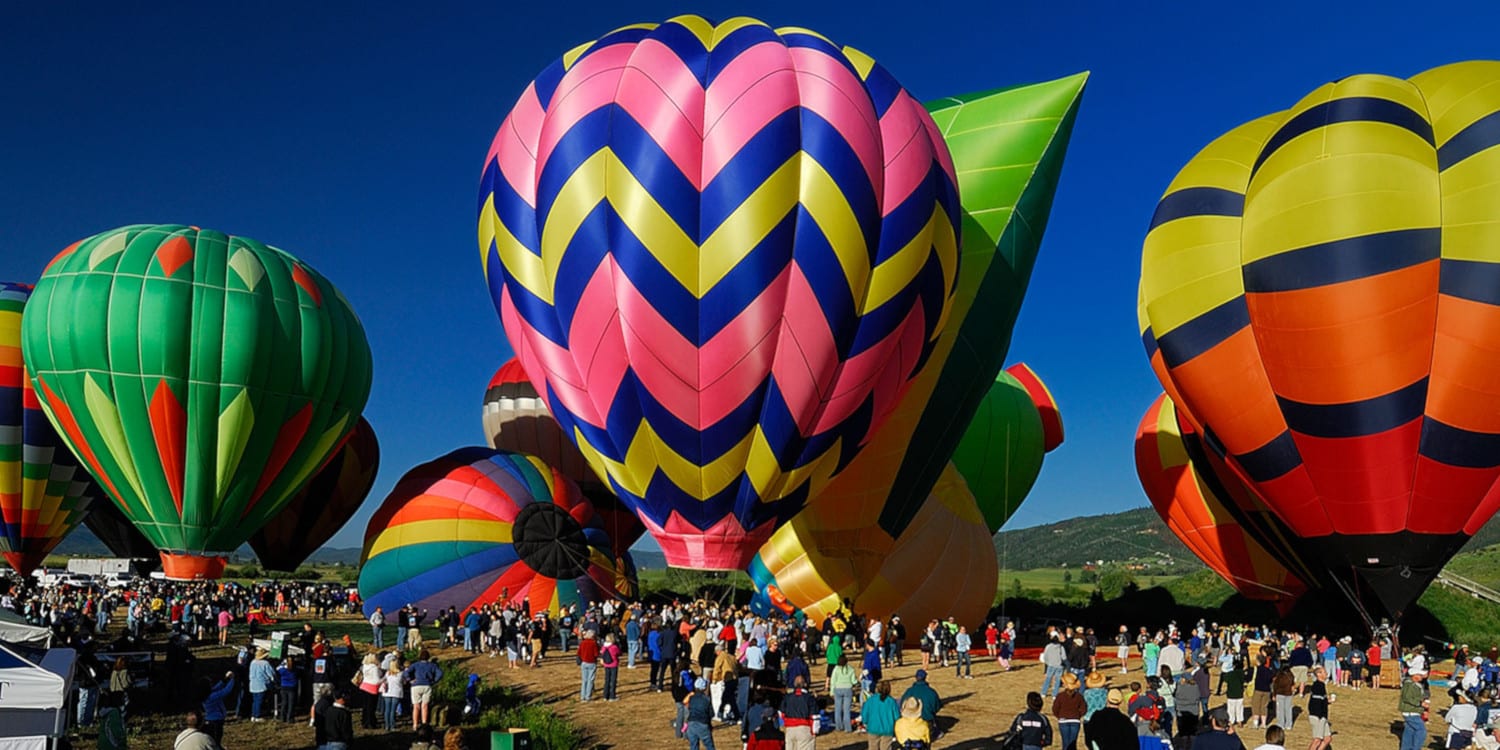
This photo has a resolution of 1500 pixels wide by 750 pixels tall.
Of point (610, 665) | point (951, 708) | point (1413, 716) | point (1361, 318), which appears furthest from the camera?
point (1361, 318)

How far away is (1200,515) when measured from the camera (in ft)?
77.2

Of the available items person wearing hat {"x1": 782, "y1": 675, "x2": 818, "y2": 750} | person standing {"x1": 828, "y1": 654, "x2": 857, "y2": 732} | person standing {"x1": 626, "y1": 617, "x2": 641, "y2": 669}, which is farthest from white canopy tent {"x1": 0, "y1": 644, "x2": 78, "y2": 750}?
person standing {"x1": 626, "y1": 617, "x2": 641, "y2": 669}

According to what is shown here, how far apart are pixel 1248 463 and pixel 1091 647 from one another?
3.68 m

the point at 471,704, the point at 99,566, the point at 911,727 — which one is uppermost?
the point at 99,566

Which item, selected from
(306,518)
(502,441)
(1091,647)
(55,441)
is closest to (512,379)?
(502,441)

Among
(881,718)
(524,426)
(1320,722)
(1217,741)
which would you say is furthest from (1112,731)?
(524,426)

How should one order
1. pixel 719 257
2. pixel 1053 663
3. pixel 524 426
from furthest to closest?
1. pixel 524 426
2. pixel 1053 663
3. pixel 719 257

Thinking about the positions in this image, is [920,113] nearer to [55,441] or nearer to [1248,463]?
[1248,463]

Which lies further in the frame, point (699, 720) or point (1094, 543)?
point (1094, 543)

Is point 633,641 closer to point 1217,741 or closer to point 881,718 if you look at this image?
point 881,718

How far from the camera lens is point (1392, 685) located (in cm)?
1544

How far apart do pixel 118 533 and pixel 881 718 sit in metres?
30.1

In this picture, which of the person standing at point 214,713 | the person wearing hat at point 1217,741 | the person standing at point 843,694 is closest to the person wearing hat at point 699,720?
the person standing at point 843,694

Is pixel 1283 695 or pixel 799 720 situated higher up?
pixel 799 720
